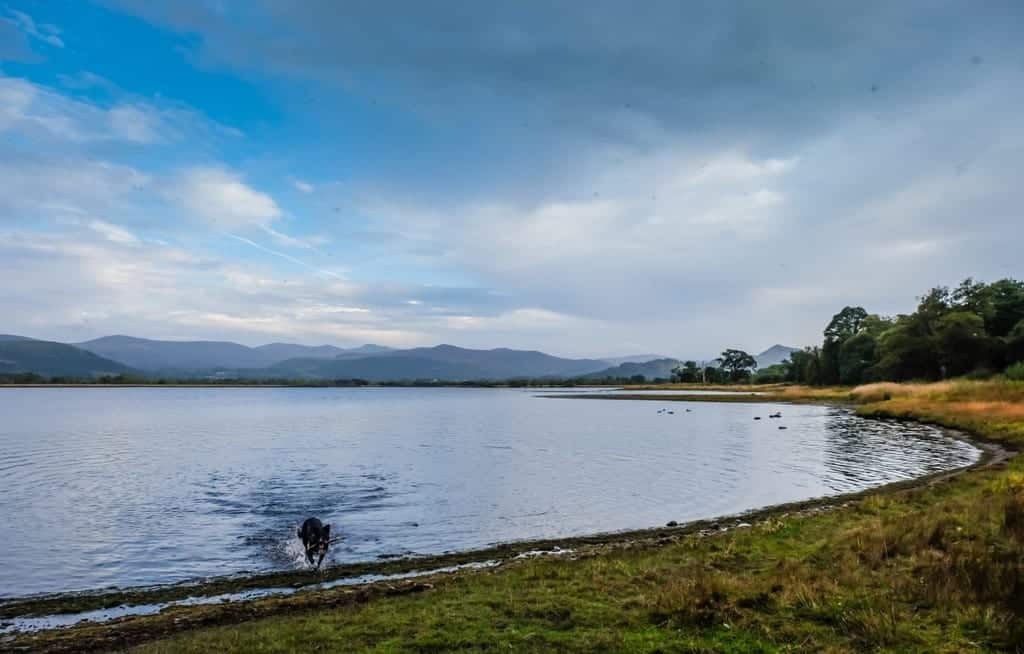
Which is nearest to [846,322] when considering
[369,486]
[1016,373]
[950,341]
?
[950,341]

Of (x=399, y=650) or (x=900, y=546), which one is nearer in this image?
(x=399, y=650)

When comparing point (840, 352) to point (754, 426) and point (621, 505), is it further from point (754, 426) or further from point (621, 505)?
point (621, 505)

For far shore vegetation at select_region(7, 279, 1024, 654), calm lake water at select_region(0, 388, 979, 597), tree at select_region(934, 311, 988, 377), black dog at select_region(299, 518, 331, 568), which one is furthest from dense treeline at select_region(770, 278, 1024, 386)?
black dog at select_region(299, 518, 331, 568)

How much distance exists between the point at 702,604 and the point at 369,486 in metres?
21.9

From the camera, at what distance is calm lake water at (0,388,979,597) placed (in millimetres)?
17406

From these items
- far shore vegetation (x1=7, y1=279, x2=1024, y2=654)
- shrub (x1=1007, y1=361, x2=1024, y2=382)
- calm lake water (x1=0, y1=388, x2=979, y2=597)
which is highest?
shrub (x1=1007, y1=361, x2=1024, y2=382)

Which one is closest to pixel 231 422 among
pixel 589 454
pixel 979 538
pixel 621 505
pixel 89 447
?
pixel 89 447

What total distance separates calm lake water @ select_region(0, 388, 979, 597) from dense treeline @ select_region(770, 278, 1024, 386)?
40361 mm

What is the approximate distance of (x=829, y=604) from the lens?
355 inches

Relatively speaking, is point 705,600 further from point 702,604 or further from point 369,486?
point 369,486

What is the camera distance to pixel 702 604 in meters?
9.21

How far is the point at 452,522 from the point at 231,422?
204 feet

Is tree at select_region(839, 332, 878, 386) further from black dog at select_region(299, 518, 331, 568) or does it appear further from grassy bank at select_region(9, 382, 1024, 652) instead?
black dog at select_region(299, 518, 331, 568)

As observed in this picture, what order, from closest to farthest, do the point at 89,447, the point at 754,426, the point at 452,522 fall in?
the point at 452,522
the point at 89,447
the point at 754,426
